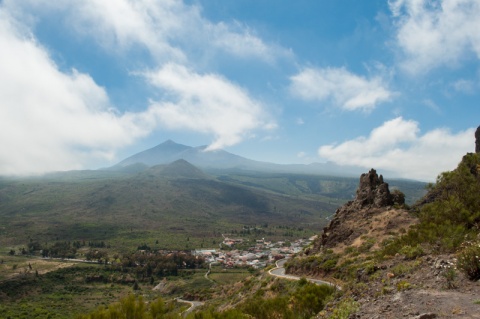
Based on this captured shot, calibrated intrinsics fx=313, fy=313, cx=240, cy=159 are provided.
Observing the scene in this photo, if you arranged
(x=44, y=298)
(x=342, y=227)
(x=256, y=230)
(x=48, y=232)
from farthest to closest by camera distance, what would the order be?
1. (x=256, y=230)
2. (x=48, y=232)
3. (x=44, y=298)
4. (x=342, y=227)

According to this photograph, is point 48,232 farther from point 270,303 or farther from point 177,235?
point 270,303

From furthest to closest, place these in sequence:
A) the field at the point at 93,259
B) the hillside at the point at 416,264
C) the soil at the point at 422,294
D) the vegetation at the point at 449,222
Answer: the field at the point at 93,259 < the vegetation at the point at 449,222 < the hillside at the point at 416,264 < the soil at the point at 422,294

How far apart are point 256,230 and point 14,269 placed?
12652cm

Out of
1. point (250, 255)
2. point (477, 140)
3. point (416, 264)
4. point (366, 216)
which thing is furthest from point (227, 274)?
point (416, 264)

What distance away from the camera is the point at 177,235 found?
15862cm

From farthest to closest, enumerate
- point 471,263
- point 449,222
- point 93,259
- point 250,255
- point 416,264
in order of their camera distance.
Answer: point 250,255 → point 93,259 → point 449,222 → point 416,264 → point 471,263

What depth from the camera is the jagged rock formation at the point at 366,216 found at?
3341 centimetres

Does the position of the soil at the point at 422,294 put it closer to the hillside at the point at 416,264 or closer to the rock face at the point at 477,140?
the hillside at the point at 416,264

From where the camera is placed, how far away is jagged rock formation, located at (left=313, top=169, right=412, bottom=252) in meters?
33.4

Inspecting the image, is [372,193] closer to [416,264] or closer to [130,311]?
[416,264]

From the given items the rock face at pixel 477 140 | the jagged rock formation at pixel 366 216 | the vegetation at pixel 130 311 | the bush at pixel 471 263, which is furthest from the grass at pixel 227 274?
the bush at pixel 471 263

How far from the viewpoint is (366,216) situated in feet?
124

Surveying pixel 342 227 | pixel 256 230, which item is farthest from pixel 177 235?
pixel 342 227

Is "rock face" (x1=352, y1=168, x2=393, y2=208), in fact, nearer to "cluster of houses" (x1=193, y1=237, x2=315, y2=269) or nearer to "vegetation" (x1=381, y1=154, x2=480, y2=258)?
"vegetation" (x1=381, y1=154, x2=480, y2=258)
